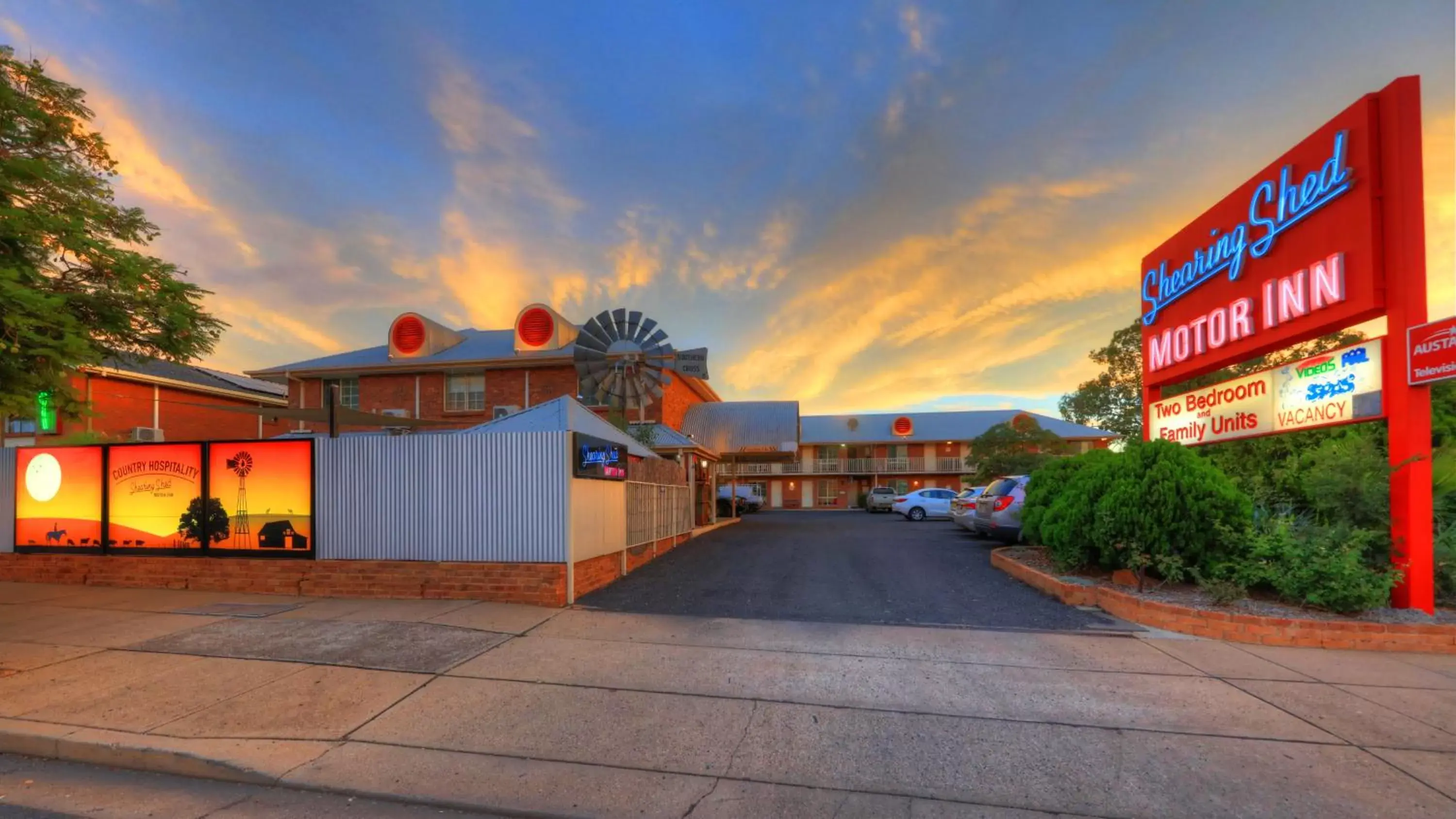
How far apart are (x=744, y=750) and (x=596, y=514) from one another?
18.7ft

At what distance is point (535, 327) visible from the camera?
23.2 m

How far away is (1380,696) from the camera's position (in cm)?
503

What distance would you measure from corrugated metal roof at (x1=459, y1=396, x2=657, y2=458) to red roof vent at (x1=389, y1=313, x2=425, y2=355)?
1352 cm

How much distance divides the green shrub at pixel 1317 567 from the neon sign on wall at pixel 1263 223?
3541 mm

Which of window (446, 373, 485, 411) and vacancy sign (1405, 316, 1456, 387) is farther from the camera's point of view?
window (446, 373, 485, 411)

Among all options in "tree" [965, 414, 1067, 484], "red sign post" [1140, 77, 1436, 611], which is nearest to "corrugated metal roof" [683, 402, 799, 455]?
"tree" [965, 414, 1067, 484]

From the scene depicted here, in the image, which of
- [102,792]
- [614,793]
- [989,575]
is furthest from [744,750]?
[989,575]

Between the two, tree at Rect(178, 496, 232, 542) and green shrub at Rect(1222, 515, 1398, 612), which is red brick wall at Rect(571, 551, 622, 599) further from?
green shrub at Rect(1222, 515, 1398, 612)

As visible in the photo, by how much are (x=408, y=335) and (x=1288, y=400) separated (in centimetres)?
2422

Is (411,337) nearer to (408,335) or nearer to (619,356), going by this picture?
(408,335)

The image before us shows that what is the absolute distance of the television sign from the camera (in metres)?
8.71

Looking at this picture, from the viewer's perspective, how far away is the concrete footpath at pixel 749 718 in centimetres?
368

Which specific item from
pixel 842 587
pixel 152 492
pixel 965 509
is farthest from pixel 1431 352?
pixel 152 492

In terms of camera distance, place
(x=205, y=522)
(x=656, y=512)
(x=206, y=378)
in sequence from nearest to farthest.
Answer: (x=205, y=522) → (x=656, y=512) → (x=206, y=378)
